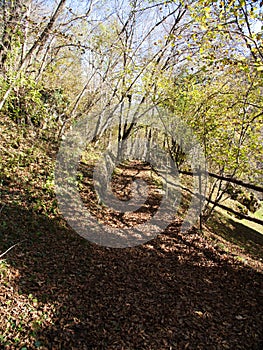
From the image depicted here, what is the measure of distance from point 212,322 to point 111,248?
221 centimetres

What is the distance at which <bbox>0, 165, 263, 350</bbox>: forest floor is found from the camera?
2873 mm

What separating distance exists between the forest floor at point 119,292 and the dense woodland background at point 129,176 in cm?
2

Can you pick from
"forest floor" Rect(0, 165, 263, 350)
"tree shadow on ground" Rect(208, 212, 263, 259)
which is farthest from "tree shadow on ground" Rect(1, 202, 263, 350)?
"tree shadow on ground" Rect(208, 212, 263, 259)

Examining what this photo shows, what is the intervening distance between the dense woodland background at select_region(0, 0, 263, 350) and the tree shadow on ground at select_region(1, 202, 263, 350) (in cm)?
2

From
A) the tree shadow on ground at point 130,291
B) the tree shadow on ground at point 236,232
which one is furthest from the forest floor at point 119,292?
the tree shadow on ground at point 236,232

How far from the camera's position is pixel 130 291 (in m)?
3.72

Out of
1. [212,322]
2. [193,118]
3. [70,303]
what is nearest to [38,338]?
[70,303]

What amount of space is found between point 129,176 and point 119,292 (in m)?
5.84

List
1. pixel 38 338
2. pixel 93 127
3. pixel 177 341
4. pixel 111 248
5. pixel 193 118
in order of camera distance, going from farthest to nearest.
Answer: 1. pixel 93 127
2. pixel 193 118
3. pixel 111 248
4. pixel 177 341
5. pixel 38 338

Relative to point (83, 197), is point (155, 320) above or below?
below

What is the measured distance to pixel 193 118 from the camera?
6.58 m

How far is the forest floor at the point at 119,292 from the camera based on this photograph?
287cm

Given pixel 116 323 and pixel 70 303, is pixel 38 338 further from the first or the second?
pixel 116 323

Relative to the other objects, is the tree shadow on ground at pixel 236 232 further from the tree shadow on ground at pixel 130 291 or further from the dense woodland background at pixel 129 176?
the tree shadow on ground at pixel 130 291
